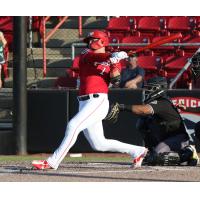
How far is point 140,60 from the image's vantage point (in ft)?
51.5

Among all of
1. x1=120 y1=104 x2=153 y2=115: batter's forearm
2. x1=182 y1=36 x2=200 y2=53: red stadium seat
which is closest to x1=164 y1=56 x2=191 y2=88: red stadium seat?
x1=182 y1=36 x2=200 y2=53: red stadium seat

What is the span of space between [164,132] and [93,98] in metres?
1.41

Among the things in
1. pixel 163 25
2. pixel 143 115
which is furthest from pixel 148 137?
pixel 163 25

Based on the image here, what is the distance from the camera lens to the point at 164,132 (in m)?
10.5

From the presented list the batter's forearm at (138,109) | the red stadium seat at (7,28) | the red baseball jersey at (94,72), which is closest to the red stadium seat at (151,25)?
the red stadium seat at (7,28)

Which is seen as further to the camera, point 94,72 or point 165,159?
point 165,159

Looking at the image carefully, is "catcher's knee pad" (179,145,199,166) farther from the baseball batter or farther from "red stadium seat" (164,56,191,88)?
"red stadium seat" (164,56,191,88)

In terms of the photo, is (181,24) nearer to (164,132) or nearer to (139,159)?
(164,132)

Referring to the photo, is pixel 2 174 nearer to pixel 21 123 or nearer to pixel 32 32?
pixel 21 123

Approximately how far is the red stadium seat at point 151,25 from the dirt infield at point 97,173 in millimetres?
6329

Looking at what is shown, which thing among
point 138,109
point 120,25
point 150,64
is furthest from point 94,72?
point 120,25

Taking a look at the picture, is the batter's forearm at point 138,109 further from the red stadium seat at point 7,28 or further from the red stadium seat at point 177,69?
the red stadium seat at point 7,28

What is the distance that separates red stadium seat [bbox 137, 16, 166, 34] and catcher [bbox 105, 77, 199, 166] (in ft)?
20.8

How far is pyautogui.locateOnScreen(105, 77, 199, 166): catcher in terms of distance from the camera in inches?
408
